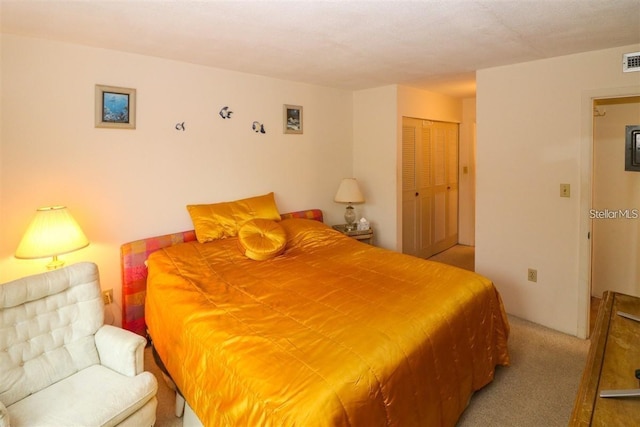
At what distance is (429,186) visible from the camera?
16.3ft

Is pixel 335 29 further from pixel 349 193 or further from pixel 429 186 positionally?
pixel 429 186

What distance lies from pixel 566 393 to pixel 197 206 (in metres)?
3.01

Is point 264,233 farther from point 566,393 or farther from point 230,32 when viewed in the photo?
point 566,393

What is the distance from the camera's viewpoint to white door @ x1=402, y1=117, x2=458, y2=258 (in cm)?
452

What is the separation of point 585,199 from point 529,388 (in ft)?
5.19

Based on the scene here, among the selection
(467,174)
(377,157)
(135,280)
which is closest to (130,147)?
(135,280)

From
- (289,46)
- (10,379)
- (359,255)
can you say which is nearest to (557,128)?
(359,255)

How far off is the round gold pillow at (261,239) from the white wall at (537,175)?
79.3 inches

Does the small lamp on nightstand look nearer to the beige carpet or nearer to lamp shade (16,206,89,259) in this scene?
the beige carpet

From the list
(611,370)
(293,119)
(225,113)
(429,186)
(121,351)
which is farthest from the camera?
(429,186)

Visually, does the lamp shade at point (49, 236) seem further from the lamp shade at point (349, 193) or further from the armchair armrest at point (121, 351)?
the lamp shade at point (349, 193)

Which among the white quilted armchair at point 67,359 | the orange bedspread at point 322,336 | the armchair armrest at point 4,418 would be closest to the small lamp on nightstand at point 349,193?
the orange bedspread at point 322,336

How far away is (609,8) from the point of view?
192 cm

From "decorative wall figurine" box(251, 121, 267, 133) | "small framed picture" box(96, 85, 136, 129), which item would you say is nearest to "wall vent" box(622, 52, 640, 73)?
"decorative wall figurine" box(251, 121, 267, 133)
